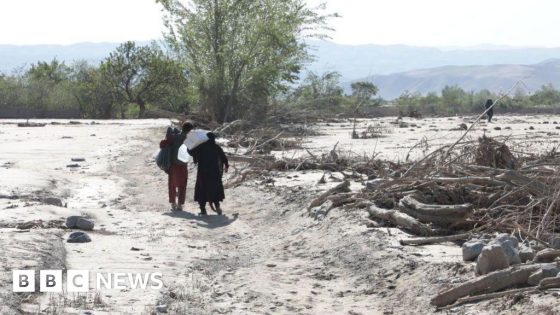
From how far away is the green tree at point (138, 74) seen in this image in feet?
169

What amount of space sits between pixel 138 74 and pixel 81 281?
4671 centimetres

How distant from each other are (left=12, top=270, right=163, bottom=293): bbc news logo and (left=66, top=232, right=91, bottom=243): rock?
1.51 m

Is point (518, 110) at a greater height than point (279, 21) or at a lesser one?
lesser

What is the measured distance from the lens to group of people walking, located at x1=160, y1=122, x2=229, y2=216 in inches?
473

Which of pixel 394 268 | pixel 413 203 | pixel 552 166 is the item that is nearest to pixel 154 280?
pixel 394 268

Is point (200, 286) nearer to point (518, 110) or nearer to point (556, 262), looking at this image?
point (556, 262)

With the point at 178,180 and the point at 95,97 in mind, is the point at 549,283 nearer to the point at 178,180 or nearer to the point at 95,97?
the point at 178,180

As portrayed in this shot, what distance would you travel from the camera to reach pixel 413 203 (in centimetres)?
893

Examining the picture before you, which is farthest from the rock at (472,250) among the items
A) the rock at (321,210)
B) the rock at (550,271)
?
the rock at (321,210)

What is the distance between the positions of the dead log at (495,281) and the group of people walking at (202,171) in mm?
6411

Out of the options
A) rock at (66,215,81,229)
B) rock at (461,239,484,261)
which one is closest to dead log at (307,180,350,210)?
rock at (66,215,81,229)

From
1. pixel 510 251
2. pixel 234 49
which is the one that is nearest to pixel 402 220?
pixel 510 251

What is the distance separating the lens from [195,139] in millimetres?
12062

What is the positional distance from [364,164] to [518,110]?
40326 millimetres
